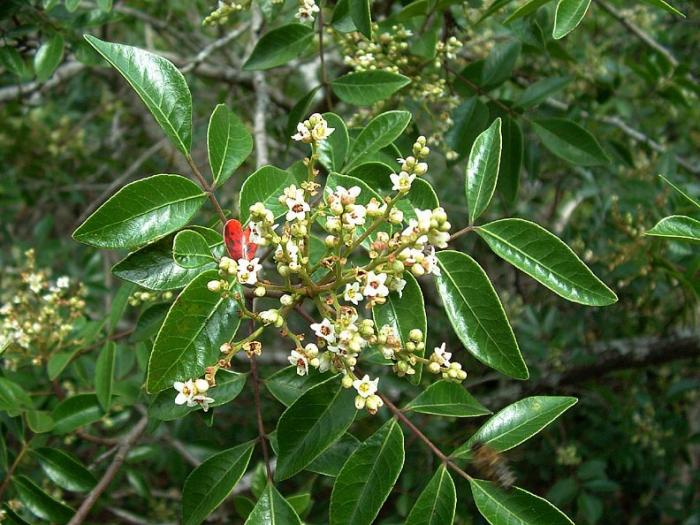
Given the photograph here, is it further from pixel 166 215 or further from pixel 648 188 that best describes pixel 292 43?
pixel 648 188

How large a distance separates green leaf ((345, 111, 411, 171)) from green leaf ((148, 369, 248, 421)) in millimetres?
535

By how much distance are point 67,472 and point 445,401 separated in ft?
3.60

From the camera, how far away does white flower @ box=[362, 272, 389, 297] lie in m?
1.15

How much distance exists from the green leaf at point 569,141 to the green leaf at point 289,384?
3.63 ft

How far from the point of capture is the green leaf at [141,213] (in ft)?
3.87

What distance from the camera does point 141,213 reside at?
122 centimetres

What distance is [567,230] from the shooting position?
10.8ft

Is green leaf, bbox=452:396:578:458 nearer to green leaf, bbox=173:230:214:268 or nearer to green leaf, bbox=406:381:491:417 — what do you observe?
green leaf, bbox=406:381:491:417

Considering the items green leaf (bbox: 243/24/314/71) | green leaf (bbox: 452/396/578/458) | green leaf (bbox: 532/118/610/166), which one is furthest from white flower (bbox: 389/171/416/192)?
green leaf (bbox: 532/118/610/166)

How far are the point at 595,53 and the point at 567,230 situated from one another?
89 centimetres

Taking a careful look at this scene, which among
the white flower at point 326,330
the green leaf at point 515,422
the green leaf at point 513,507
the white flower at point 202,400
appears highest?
the white flower at point 326,330

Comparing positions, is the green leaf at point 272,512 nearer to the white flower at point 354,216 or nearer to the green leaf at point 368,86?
the white flower at point 354,216

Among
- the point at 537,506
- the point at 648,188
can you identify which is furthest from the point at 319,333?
the point at 648,188

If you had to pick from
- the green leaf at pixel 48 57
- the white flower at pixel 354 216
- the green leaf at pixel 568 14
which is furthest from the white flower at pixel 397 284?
the green leaf at pixel 48 57
